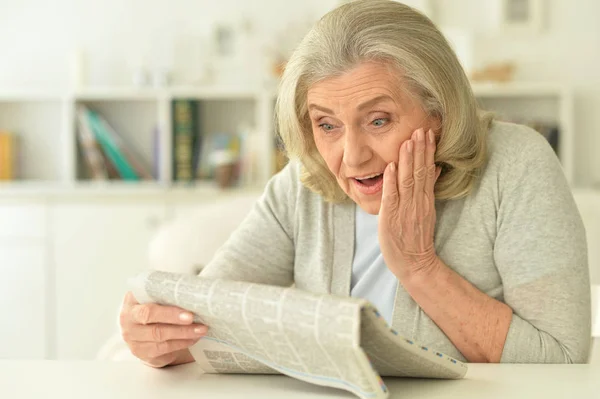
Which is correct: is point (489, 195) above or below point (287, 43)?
below

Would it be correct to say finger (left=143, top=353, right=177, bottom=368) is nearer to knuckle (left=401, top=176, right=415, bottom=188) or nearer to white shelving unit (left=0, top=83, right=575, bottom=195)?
knuckle (left=401, top=176, right=415, bottom=188)

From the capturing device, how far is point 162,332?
0.98 meters

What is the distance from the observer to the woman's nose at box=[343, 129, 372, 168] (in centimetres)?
118

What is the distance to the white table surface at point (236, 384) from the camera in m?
0.87

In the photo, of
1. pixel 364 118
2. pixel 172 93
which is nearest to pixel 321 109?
pixel 364 118

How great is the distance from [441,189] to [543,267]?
20 cm

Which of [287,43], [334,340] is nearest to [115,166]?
[287,43]

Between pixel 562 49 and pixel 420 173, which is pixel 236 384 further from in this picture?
pixel 562 49

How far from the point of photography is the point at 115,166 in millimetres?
3918

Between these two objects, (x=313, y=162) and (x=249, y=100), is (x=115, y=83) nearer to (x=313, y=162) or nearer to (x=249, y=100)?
(x=249, y=100)

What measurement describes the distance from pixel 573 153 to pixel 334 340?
130 inches

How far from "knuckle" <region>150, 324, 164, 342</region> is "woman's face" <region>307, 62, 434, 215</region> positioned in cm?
38

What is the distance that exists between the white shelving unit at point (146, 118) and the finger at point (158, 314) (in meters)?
2.54

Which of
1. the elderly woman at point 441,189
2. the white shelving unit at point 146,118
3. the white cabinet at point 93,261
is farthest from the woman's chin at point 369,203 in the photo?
the white cabinet at point 93,261
